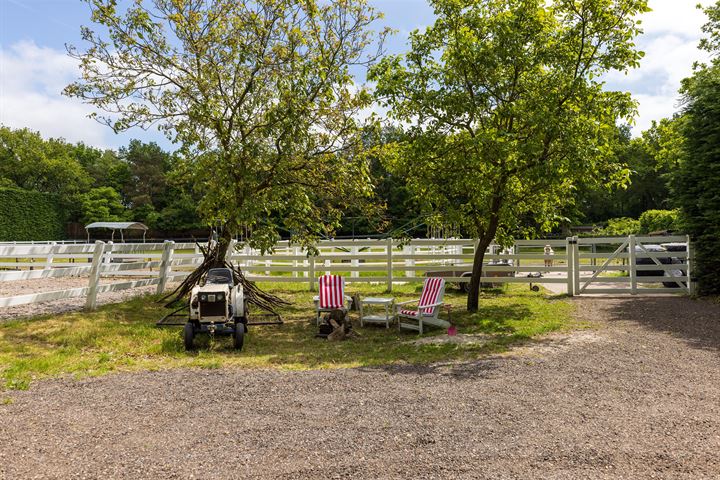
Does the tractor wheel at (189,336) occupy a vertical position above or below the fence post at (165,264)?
below

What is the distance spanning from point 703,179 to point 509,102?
527 centimetres

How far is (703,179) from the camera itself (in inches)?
416

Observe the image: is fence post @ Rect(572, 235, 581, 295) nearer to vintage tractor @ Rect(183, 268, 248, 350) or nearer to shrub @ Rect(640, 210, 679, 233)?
vintage tractor @ Rect(183, 268, 248, 350)

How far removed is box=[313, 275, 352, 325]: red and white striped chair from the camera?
8.05 metres

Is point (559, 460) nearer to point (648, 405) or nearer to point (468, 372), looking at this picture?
point (648, 405)

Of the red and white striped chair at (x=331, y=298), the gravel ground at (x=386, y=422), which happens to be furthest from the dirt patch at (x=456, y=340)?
the red and white striped chair at (x=331, y=298)

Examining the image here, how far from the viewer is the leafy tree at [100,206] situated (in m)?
49.0

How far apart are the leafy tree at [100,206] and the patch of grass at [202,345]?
4539cm

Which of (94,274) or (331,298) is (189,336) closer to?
(331,298)

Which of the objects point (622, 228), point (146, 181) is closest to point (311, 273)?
point (622, 228)

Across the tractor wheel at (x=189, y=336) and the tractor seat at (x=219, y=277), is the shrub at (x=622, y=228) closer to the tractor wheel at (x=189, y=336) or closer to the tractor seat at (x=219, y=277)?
the tractor seat at (x=219, y=277)

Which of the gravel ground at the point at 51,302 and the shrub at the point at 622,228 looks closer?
the gravel ground at the point at 51,302

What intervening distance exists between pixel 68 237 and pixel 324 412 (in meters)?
55.7

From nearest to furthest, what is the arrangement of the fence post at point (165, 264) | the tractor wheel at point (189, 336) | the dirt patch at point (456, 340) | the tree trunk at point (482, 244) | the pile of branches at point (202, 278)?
the tractor wheel at point (189, 336), the dirt patch at point (456, 340), the tree trunk at point (482, 244), the pile of branches at point (202, 278), the fence post at point (165, 264)
